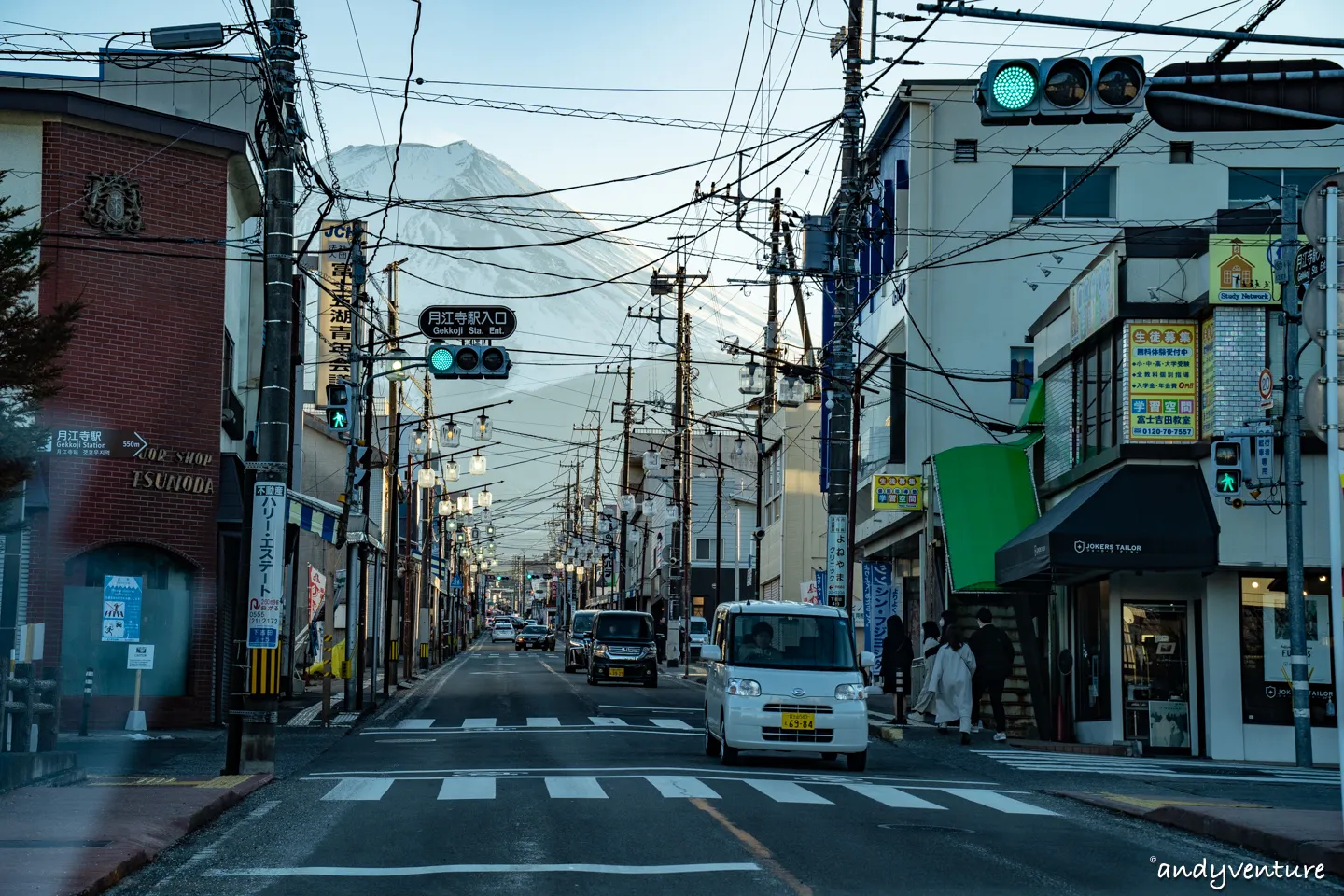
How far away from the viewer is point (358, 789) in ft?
53.3

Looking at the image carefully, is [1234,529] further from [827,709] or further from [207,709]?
[207,709]

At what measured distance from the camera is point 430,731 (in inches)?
1013

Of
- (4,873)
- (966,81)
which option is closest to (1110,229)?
(966,81)

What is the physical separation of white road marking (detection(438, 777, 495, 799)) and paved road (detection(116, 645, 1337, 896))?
0.11ft

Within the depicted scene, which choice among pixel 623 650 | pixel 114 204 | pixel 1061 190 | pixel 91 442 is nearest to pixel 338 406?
pixel 91 442

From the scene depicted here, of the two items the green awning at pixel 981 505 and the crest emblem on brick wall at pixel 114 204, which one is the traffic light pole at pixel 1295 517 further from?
the crest emblem on brick wall at pixel 114 204

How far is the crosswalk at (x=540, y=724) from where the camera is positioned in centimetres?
2630

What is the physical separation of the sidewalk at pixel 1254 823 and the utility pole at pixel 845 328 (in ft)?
42.1

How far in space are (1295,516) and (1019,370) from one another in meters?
14.4

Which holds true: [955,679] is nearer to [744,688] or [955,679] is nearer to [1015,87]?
[744,688]

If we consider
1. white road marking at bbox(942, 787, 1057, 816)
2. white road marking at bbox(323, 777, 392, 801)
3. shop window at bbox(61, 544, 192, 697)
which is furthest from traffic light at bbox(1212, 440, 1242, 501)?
shop window at bbox(61, 544, 192, 697)

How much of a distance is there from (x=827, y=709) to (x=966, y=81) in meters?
21.2

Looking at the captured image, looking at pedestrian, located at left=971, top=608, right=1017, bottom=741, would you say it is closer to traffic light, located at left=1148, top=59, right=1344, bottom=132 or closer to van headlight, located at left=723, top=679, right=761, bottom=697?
van headlight, located at left=723, top=679, right=761, bottom=697

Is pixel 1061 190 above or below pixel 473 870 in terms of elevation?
above
